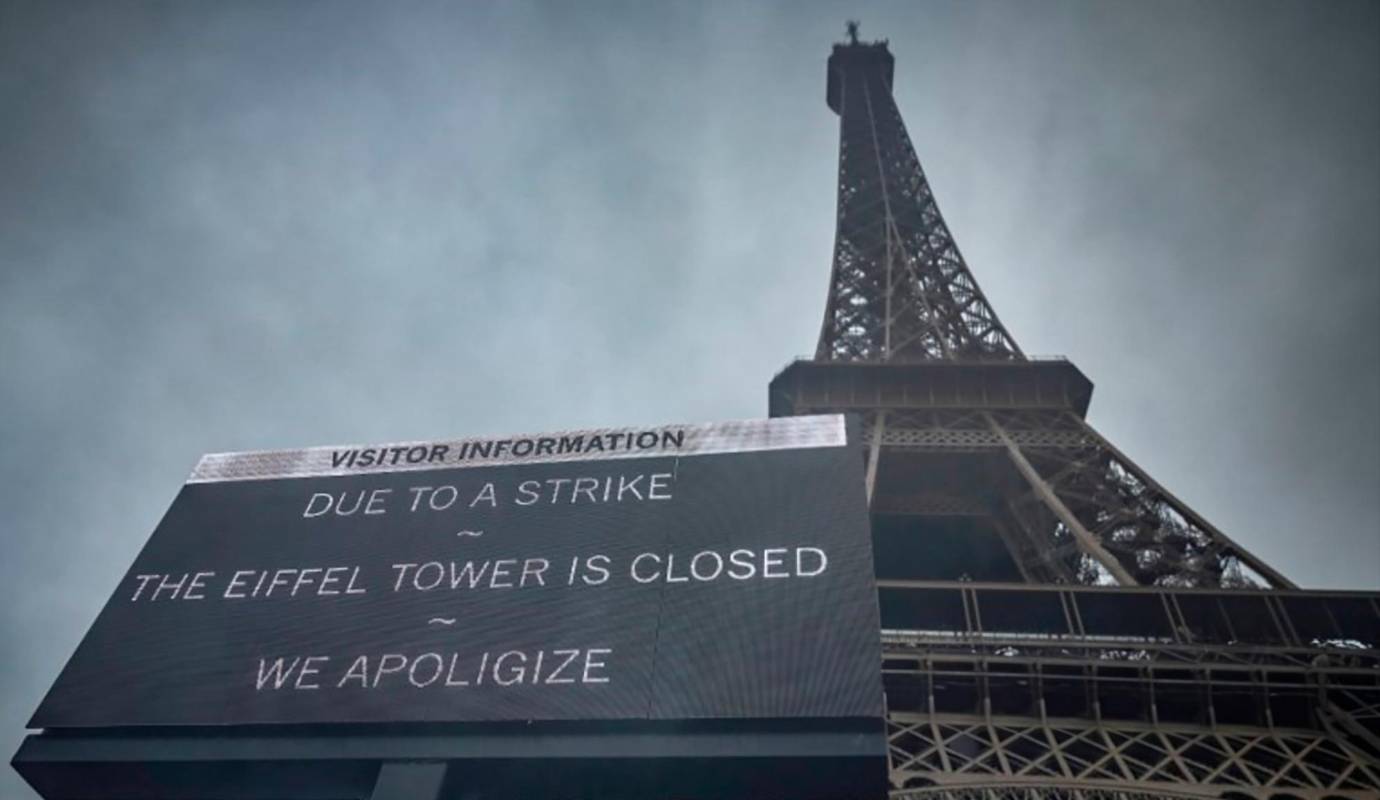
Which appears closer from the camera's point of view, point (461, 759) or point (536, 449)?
point (461, 759)

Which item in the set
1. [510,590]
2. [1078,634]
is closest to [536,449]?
[510,590]

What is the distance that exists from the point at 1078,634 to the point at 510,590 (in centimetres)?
959

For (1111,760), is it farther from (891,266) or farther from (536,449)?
(891,266)

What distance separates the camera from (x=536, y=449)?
13.1m

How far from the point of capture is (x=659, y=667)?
9703 mm

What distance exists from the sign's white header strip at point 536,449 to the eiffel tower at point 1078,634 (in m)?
4.54

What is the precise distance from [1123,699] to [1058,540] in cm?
790

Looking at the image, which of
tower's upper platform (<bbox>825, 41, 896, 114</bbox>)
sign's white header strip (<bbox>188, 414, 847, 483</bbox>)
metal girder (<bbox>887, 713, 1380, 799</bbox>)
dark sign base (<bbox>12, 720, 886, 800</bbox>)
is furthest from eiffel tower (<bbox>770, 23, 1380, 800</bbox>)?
tower's upper platform (<bbox>825, 41, 896, 114</bbox>)

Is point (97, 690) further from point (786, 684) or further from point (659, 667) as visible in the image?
point (786, 684)

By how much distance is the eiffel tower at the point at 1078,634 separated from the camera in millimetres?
12883

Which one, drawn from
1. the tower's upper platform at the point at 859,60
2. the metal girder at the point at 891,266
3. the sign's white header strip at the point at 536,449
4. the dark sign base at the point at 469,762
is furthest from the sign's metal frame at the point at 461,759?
the tower's upper platform at the point at 859,60

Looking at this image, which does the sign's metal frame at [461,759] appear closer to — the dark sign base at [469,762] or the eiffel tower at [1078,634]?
the dark sign base at [469,762]

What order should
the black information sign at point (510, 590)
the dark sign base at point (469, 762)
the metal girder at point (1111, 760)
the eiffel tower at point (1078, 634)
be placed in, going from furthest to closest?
1. the eiffel tower at point (1078, 634)
2. the metal girder at point (1111, 760)
3. the black information sign at point (510, 590)
4. the dark sign base at point (469, 762)

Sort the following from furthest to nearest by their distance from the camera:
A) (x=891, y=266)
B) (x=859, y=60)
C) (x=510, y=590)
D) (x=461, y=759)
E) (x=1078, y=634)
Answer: (x=859, y=60), (x=891, y=266), (x=1078, y=634), (x=510, y=590), (x=461, y=759)
